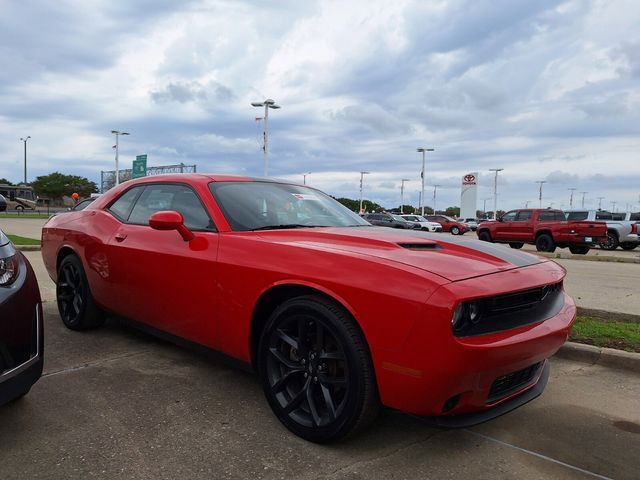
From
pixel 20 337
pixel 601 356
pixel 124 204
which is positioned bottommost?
pixel 601 356

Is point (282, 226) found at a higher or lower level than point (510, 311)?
higher

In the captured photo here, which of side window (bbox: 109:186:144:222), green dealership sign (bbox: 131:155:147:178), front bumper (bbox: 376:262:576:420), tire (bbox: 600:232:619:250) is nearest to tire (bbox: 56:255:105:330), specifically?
side window (bbox: 109:186:144:222)

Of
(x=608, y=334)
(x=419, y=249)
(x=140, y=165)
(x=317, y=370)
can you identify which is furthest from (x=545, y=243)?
(x=140, y=165)

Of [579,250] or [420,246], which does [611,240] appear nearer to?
[579,250]

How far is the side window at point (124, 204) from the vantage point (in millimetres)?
4270

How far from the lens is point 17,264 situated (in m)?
2.66

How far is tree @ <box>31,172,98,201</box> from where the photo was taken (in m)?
69.0

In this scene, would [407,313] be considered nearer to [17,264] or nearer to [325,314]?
[325,314]

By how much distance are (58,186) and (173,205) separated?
74.6 m

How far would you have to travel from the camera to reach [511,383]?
257cm

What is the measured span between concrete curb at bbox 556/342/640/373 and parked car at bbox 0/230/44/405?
398 cm

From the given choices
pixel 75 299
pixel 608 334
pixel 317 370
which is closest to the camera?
pixel 317 370

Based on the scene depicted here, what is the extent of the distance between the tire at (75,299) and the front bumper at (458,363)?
3201 millimetres

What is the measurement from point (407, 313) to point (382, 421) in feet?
3.45
